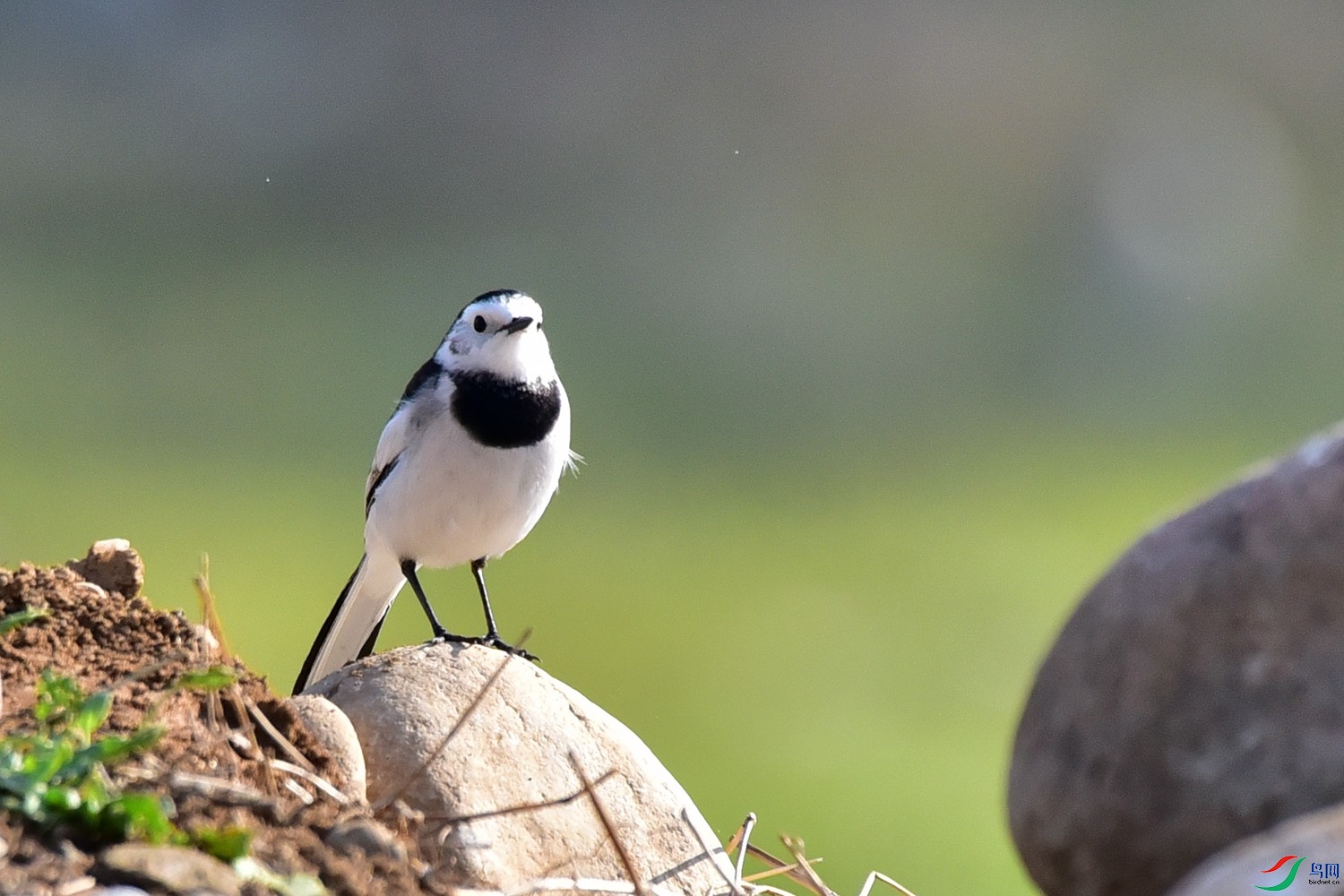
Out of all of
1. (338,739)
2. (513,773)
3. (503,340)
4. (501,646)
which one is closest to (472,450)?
(503,340)

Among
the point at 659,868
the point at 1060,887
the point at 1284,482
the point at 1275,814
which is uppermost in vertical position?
the point at 1284,482

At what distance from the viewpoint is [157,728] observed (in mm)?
2350

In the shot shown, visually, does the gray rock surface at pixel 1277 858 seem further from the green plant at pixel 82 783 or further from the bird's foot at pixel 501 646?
the bird's foot at pixel 501 646

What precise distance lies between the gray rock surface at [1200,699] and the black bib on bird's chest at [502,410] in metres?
2.22

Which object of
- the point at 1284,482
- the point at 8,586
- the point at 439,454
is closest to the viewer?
the point at 1284,482

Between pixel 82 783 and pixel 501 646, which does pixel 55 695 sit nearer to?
pixel 82 783

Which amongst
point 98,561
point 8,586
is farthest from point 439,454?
point 8,586

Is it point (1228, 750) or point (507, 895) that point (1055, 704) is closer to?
point (1228, 750)

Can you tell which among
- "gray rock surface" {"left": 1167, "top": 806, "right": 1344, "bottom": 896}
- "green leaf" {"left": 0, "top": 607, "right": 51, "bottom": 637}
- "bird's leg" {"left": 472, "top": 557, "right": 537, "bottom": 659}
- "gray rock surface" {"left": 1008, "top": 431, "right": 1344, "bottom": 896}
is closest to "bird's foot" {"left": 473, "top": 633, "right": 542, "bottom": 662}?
"bird's leg" {"left": 472, "top": 557, "right": 537, "bottom": 659}

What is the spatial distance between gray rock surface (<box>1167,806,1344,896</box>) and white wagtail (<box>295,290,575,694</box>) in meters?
2.59

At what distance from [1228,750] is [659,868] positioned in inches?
54.1

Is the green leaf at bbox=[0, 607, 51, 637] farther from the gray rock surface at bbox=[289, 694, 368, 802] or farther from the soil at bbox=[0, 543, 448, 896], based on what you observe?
the gray rock surface at bbox=[289, 694, 368, 802]

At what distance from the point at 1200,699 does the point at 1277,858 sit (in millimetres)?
508

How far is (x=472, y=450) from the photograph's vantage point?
4.47m
